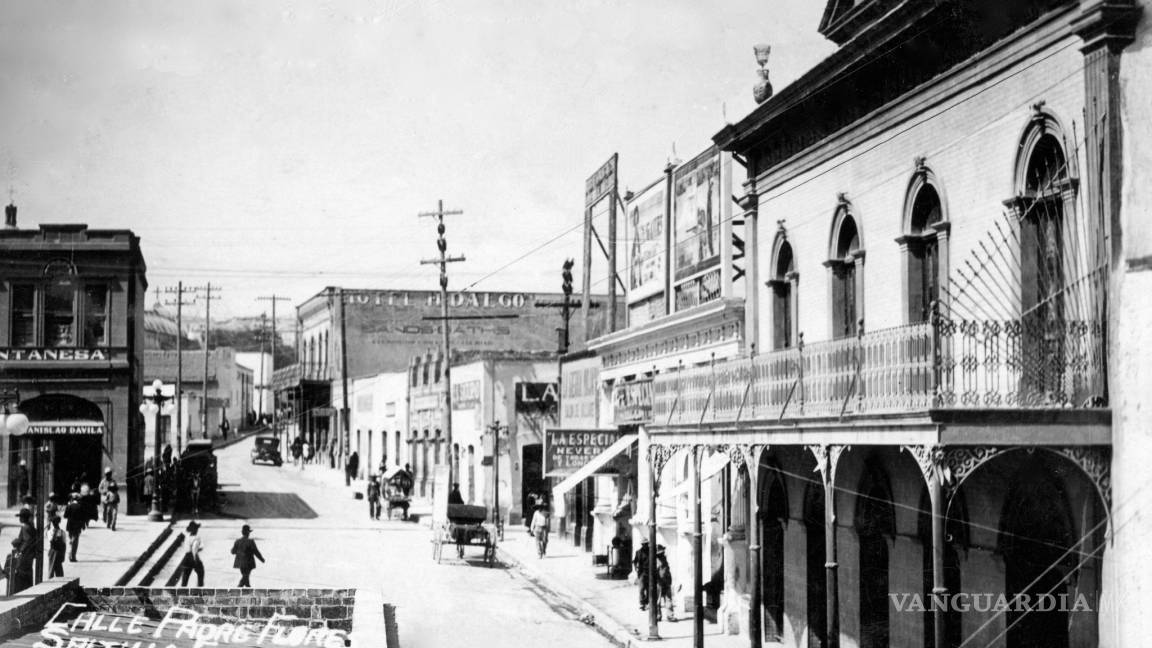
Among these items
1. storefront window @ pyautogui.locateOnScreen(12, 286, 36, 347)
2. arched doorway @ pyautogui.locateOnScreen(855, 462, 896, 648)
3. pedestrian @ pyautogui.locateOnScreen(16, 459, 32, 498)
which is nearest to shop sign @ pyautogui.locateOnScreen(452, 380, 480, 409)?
storefront window @ pyautogui.locateOnScreen(12, 286, 36, 347)

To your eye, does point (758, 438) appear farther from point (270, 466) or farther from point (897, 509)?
point (270, 466)

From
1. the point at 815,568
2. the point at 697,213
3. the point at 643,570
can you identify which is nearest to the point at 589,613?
the point at 643,570

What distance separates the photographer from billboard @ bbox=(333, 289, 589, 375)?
2790 inches

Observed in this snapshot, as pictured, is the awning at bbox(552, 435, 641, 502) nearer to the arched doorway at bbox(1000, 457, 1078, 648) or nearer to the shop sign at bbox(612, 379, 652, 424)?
the shop sign at bbox(612, 379, 652, 424)

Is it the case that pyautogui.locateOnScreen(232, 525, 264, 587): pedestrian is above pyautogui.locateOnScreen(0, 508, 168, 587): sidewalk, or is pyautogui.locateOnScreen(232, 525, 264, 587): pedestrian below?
above

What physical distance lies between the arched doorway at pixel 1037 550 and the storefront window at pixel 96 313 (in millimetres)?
31606

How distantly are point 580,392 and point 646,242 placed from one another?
662cm

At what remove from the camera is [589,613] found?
77.4 feet

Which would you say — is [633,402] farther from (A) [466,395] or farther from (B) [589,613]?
(A) [466,395]


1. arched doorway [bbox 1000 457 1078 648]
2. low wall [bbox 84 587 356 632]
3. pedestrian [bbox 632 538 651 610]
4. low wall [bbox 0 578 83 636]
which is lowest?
pedestrian [bbox 632 538 651 610]

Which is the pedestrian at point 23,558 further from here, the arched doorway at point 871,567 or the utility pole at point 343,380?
the utility pole at point 343,380

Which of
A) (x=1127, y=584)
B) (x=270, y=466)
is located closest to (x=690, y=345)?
(x=1127, y=584)

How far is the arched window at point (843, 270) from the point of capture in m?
18.0

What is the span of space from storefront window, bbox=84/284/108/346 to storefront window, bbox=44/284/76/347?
392 millimetres
